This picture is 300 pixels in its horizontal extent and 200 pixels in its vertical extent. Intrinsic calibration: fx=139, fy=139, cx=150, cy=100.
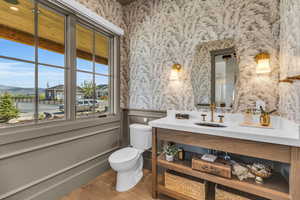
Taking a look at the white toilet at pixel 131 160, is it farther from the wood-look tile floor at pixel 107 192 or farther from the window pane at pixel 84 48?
the window pane at pixel 84 48

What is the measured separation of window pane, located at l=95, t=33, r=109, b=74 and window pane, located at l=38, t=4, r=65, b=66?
49 centimetres

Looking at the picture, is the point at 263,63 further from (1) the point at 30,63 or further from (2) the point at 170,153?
(1) the point at 30,63

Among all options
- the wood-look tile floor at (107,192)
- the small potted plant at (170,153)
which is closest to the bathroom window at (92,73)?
the wood-look tile floor at (107,192)

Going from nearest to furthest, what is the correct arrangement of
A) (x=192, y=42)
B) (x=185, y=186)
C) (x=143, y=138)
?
(x=185, y=186) → (x=192, y=42) → (x=143, y=138)

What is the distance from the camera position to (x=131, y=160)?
1659 mm

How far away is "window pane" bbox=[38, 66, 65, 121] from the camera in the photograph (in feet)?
4.97

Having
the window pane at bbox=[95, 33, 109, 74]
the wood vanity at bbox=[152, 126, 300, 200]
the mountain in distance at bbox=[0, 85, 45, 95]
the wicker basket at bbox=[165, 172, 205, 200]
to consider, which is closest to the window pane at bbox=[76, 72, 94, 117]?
the window pane at bbox=[95, 33, 109, 74]

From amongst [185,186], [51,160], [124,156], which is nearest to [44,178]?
[51,160]

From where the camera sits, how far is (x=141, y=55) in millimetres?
2264

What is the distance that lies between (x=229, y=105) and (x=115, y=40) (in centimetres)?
193

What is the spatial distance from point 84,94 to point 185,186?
1666 mm

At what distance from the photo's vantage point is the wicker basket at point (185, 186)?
1.38m

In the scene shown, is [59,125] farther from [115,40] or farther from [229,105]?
[229,105]

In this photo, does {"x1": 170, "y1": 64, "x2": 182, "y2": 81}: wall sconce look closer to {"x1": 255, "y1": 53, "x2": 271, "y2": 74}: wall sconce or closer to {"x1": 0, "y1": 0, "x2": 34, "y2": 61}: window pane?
{"x1": 255, "y1": 53, "x2": 271, "y2": 74}: wall sconce
